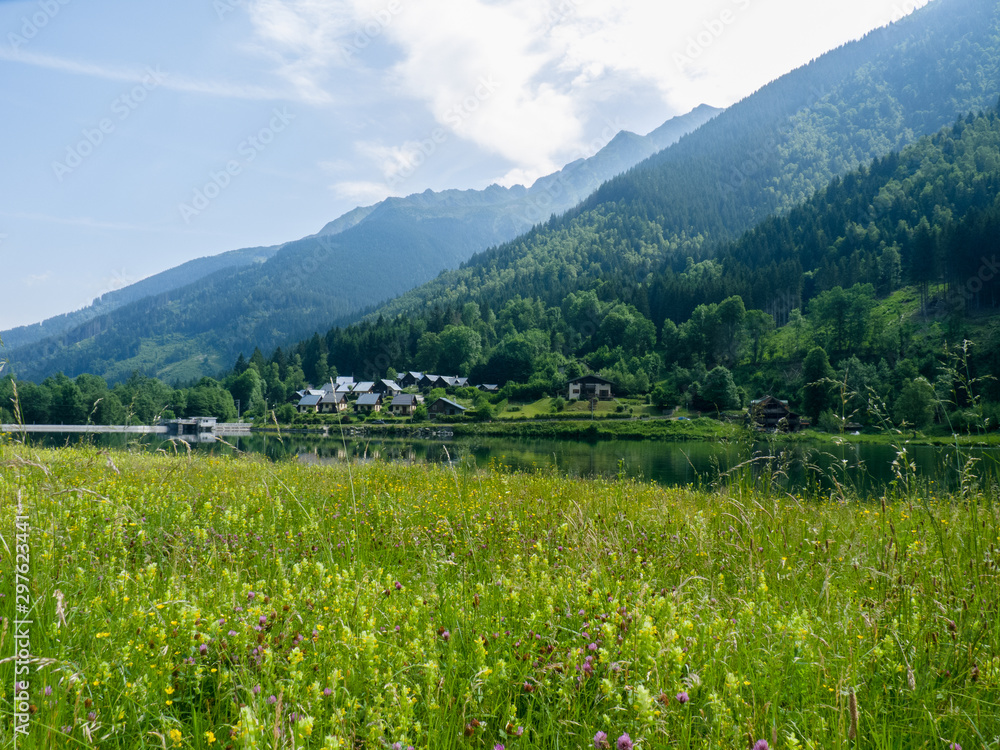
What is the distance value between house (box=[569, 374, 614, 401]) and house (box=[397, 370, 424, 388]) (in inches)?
1579

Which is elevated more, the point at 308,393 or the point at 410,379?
the point at 308,393

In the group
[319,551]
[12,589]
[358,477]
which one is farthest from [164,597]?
[358,477]

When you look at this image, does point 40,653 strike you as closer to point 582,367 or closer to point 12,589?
point 12,589

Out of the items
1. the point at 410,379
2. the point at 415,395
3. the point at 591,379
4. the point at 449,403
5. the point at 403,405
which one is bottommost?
the point at 591,379

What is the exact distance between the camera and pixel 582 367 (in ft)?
330

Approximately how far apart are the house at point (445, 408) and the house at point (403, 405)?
12.0ft

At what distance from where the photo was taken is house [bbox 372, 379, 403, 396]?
110 metres

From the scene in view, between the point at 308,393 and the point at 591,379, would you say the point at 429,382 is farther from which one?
the point at 591,379

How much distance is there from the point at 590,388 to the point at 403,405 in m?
34.2

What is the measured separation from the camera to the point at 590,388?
90.9 metres

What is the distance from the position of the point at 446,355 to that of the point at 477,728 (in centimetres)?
11826

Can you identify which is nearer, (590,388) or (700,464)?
(700,464)

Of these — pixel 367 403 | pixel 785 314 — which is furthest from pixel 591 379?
pixel 785 314

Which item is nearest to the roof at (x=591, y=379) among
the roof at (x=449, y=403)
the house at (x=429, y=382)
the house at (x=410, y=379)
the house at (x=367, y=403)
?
the roof at (x=449, y=403)
